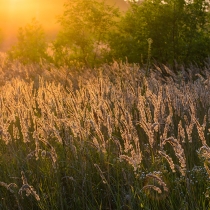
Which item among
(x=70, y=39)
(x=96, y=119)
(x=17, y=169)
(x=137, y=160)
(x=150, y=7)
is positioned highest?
(x=150, y=7)

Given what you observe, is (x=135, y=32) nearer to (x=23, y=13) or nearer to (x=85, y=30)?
(x=85, y=30)

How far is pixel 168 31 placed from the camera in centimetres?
1165

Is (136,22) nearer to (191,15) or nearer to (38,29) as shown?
(191,15)

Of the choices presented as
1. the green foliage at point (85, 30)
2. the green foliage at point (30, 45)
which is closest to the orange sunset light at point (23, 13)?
the green foliage at point (30, 45)

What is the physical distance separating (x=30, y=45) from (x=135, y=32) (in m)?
5.16

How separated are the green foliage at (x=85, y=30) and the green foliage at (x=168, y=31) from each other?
876 millimetres

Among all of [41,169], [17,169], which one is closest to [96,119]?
[41,169]

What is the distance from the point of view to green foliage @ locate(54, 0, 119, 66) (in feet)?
41.4

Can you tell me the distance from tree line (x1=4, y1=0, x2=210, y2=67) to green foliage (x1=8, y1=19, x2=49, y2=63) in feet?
4.63

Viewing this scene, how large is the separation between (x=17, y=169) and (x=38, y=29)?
1333 centimetres

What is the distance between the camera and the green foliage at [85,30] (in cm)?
1262

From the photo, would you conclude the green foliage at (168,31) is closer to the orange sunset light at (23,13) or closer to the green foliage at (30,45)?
the green foliage at (30,45)

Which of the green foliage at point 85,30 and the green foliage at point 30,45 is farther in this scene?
the green foliage at point 30,45

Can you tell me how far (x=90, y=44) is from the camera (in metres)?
13.1
